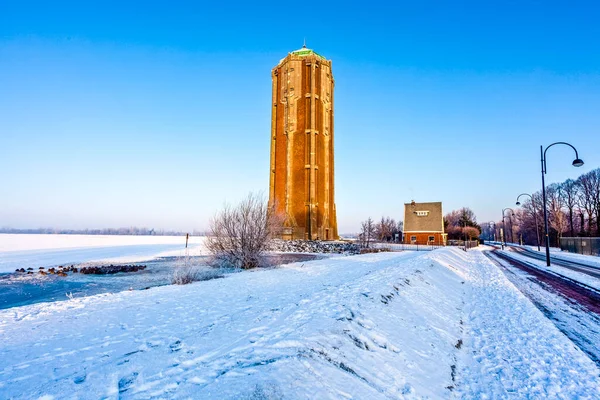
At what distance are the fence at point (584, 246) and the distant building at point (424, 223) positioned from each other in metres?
17.0

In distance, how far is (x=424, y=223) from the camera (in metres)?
54.2

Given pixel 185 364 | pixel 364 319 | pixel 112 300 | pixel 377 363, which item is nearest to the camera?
pixel 185 364

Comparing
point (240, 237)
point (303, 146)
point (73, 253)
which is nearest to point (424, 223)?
point (303, 146)

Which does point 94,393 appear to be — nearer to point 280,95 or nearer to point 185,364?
point 185,364

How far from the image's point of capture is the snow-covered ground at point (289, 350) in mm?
2914

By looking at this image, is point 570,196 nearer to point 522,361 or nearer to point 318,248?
point 318,248

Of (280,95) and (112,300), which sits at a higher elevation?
(280,95)

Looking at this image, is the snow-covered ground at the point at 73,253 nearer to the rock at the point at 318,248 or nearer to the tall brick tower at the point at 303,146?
the rock at the point at 318,248

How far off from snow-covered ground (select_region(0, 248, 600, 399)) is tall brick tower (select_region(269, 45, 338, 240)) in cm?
2906

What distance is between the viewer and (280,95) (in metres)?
39.9

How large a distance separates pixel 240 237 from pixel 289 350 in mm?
12518

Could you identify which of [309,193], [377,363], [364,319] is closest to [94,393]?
[377,363]

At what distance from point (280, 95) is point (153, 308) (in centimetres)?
3696

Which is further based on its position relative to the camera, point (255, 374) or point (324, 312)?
point (324, 312)
